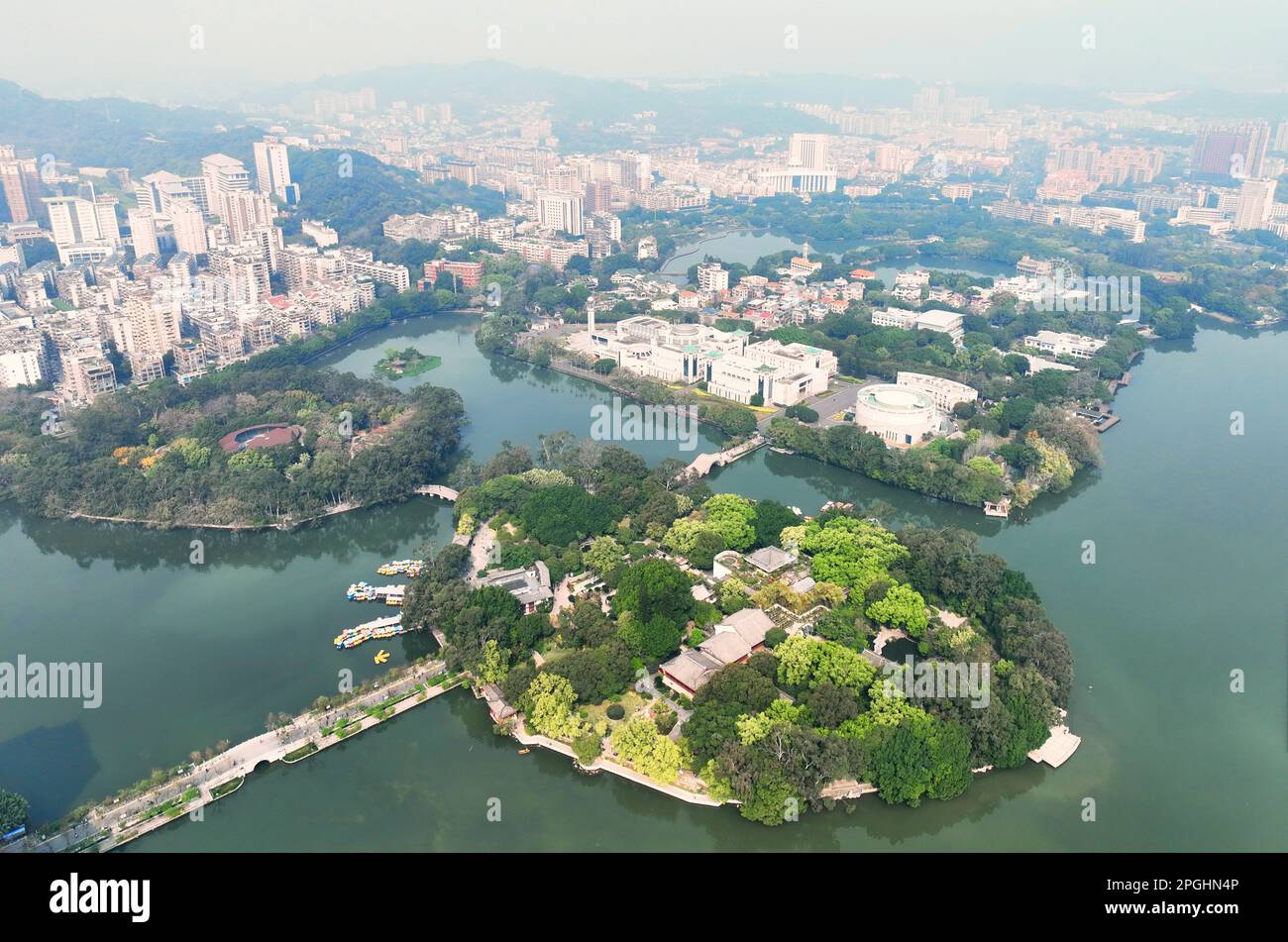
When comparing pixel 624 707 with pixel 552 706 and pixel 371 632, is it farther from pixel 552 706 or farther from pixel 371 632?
pixel 371 632

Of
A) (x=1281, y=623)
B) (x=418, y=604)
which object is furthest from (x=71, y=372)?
(x=1281, y=623)

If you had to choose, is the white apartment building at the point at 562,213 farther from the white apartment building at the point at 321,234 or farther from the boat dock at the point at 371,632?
the boat dock at the point at 371,632

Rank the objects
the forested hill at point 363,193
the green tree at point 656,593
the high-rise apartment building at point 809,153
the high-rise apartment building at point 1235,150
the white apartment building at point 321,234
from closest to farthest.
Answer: the green tree at point 656,593
the white apartment building at point 321,234
the forested hill at point 363,193
the high-rise apartment building at point 1235,150
the high-rise apartment building at point 809,153

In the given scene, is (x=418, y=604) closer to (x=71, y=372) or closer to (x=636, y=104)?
(x=71, y=372)

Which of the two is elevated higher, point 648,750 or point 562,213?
point 562,213

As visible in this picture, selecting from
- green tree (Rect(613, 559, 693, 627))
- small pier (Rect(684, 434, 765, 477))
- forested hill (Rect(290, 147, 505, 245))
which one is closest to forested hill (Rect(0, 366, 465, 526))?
small pier (Rect(684, 434, 765, 477))

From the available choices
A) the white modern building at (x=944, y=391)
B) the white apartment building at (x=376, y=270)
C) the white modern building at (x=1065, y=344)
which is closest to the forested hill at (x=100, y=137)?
the white apartment building at (x=376, y=270)

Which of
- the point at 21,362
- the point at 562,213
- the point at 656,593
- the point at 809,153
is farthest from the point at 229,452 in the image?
the point at 809,153
